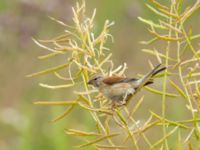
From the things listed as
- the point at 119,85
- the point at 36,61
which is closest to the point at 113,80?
the point at 119,85

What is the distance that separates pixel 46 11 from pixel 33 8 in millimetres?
84

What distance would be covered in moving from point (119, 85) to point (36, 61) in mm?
3120

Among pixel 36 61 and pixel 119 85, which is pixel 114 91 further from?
pixel 36 61

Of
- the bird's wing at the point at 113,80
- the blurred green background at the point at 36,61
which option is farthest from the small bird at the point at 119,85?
the blurred green background at the point at 36,61

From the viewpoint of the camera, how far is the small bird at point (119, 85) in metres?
1.42

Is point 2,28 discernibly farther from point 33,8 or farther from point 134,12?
point 134,12

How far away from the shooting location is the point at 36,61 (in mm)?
4574

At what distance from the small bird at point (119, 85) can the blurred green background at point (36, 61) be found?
179 cm

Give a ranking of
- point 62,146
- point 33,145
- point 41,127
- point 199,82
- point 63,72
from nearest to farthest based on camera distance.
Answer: point 199,82
point 62,146
point 33,145
point 41,127
point 63,72

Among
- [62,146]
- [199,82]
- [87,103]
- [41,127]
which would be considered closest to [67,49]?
[87,103]

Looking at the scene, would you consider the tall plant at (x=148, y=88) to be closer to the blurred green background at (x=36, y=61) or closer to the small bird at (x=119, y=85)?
the small bird at (x=119, y=85)

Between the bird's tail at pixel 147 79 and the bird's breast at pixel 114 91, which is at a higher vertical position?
the bird's tail at pixel 147 79

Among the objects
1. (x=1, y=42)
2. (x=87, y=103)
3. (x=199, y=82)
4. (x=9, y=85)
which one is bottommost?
(x=9, y=85)

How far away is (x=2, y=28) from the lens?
391 centimetres
